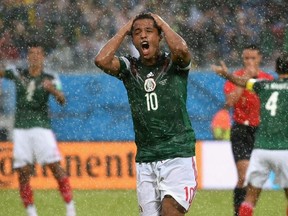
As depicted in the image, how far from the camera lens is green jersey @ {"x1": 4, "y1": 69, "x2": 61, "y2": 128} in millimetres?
11172

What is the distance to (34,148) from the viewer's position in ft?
36.8

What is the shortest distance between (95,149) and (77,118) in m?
0.57

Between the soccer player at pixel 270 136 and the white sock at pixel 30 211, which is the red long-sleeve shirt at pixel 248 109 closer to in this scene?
the soccer player at pixel 270 136

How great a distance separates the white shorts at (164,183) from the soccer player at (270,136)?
214cm

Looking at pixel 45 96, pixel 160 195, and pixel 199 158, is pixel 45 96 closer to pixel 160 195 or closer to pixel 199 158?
pixel 199 158

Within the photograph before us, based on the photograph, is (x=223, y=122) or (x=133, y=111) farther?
(x=223, y=122)

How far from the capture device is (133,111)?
7.13m

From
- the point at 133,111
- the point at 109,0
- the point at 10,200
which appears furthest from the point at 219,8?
the point at 133,111

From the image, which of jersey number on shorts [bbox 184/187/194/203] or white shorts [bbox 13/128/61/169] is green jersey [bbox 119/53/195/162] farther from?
white shorts [bbox 13/128/61/169]

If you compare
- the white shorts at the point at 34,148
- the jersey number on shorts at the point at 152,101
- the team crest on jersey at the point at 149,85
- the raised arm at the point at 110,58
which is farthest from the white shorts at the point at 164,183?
the white shorts at the point at 34,148

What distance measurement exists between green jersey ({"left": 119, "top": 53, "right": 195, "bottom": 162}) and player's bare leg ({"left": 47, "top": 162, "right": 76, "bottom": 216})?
146 inches

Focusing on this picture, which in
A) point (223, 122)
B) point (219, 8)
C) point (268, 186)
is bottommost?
point (268, 186)

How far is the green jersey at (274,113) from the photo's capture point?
898 cm

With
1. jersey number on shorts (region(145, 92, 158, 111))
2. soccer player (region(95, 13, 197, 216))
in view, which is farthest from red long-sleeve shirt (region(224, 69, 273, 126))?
jersey number on shorts (region(145, 92, 158, 111))
